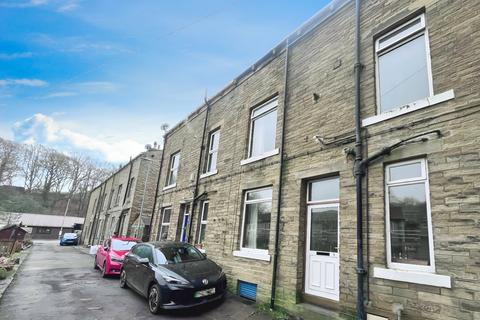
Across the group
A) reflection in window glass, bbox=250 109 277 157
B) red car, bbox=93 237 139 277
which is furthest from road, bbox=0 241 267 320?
reflection in window glass, bbox=250 109 277 157

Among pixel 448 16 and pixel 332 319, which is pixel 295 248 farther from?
pixel 448 16

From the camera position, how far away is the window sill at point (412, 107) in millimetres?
4711

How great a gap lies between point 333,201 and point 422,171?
6.49 feet

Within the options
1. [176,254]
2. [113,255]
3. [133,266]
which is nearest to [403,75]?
[176,254]

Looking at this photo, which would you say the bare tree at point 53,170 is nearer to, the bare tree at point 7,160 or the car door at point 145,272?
the bare tree at point 7,160

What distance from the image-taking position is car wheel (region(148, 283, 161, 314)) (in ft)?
20.7

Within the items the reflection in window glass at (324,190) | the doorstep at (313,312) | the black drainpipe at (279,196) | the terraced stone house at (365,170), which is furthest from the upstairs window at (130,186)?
the doorstep at (313,312)

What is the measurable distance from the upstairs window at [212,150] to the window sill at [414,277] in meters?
7.85

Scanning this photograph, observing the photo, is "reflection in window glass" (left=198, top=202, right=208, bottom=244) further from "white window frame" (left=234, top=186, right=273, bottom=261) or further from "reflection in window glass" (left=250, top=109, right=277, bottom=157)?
"reflection in window glass" (left=250, top=109, right=277, bottom=157)

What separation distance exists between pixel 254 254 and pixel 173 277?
2392 millimetres

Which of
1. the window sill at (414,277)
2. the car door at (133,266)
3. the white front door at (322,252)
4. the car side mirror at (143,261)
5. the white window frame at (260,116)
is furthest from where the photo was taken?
the white window frame at (260,116)

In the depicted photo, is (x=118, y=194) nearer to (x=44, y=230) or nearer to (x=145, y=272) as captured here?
(x=145, y=272)

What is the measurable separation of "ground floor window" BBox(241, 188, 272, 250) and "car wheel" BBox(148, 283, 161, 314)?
293cm

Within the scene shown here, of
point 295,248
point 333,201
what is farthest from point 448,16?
point 295,248
